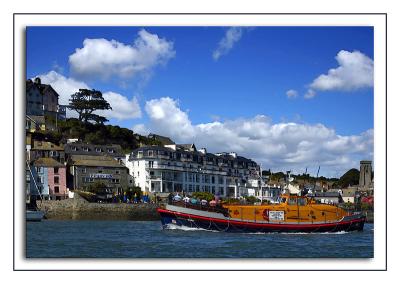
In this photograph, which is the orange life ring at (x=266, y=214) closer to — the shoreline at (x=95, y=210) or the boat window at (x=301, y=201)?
the boat window at (x=301, y=201)

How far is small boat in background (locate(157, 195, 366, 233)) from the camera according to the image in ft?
68.3

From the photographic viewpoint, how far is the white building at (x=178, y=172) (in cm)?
3206

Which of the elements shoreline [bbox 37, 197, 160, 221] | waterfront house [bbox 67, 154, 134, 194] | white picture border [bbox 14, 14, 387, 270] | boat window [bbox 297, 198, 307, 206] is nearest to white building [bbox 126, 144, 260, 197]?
waterfront house [bbox 67, 154, 134, 194]

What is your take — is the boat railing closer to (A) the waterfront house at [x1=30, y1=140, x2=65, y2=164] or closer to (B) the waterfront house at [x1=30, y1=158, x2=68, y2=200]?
(B) the waterfront house at [x1=30, y1=158, x2=68, y2=200]

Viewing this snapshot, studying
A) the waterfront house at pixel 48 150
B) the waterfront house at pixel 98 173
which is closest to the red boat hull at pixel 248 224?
the waterfront house at pixel 48 150

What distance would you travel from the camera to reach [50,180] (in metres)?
28.9

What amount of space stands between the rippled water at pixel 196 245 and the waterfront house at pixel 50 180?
7455mm

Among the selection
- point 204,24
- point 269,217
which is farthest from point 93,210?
point 204,24

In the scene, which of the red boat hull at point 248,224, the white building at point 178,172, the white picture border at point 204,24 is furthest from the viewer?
the white building at point 178,172

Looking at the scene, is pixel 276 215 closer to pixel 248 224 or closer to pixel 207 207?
pixel 248 224

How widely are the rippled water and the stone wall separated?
31.5ft

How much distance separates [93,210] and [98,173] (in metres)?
2.09
